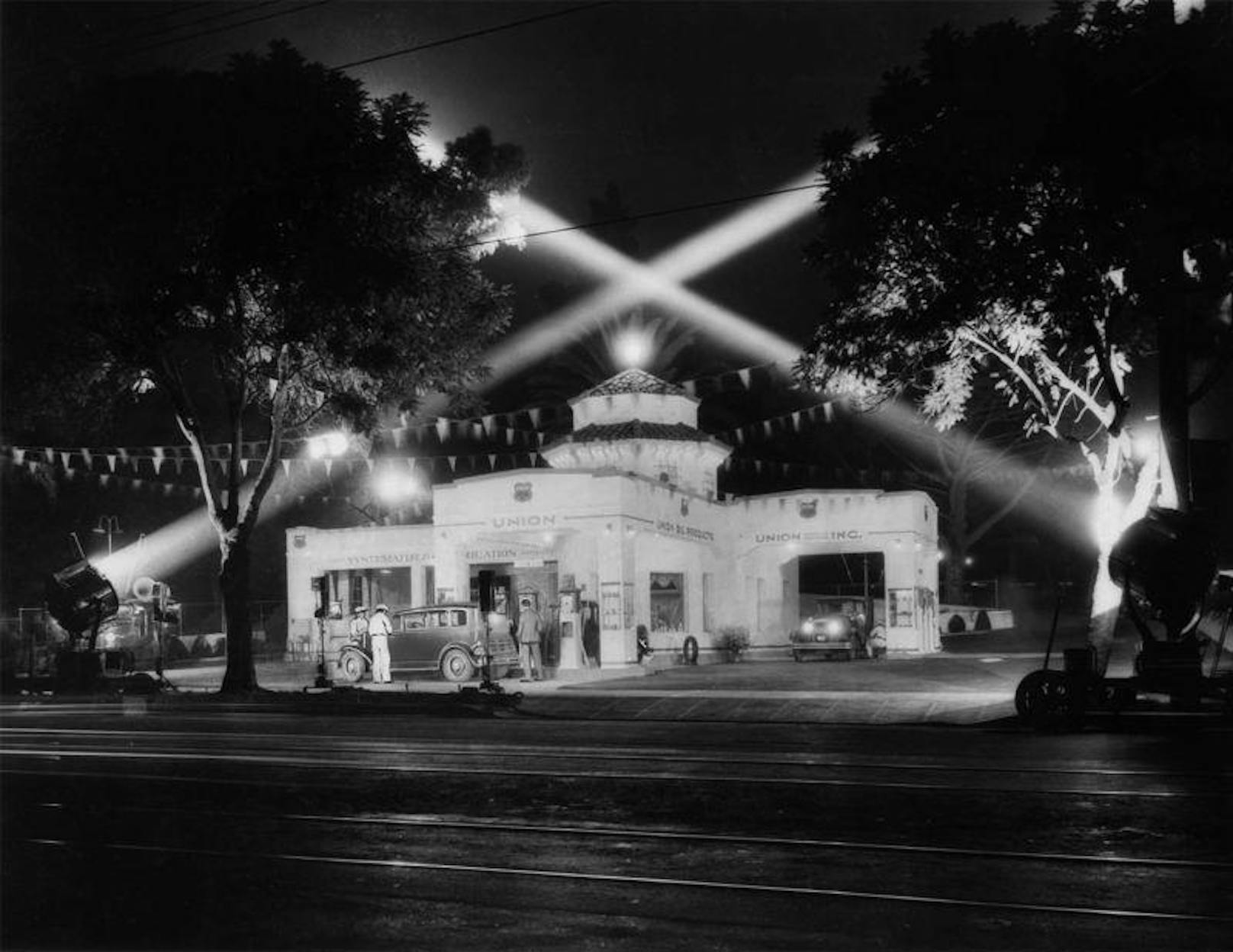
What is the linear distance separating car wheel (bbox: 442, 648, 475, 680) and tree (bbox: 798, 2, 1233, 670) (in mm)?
11741

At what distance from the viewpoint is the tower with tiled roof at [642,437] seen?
125ft

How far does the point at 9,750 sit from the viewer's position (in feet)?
54.2

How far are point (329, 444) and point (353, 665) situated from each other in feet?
20.0

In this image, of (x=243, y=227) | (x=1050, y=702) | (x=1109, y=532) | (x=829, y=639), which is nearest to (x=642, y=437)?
(x=829, y=639)

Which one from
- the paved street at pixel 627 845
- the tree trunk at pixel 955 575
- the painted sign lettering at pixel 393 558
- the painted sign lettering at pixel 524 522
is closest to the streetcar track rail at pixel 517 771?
the paved street at pixel 627 845

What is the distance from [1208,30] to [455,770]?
13.6 meters

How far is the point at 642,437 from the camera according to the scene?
3775cm

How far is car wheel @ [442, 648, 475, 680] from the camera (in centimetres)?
2805

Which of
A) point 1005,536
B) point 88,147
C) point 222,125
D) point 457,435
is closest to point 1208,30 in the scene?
point 222,125

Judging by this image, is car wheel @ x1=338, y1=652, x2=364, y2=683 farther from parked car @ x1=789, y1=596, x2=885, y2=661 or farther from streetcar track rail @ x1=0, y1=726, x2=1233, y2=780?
parked car @ x1=789, y1=596, x2=885, y2=661

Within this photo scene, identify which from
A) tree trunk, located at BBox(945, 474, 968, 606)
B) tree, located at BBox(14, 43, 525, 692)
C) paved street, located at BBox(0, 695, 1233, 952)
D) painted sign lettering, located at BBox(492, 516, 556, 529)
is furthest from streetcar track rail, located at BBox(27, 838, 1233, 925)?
tree trunk, located at BBox(945, 474, 968, 606)

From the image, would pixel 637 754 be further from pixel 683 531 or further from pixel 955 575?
pixel 955 575

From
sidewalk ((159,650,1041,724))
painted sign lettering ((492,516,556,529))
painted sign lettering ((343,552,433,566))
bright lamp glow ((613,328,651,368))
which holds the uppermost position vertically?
bright lamp glow ((613,328,651,368))

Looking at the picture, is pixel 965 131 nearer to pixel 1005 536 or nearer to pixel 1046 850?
pixel 1046 850
